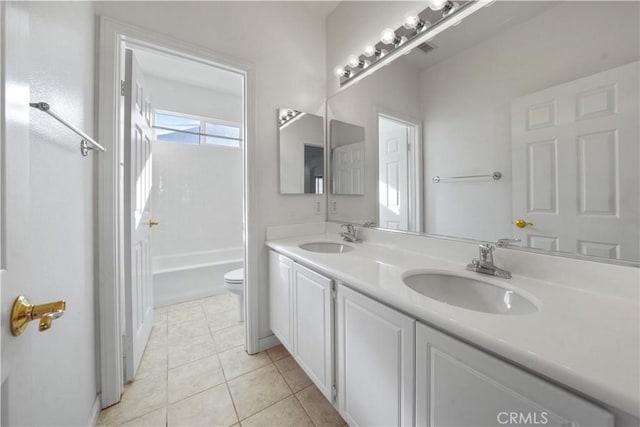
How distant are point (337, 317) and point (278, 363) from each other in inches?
34.2

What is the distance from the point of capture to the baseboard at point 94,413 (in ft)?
3.78

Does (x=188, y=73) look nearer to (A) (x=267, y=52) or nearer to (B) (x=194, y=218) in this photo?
(A) (x=267, y=52)

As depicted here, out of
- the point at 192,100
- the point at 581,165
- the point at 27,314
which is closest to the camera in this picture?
the point at 27,314

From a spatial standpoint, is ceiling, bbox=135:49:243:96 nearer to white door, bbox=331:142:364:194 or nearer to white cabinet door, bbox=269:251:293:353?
white door, bbox=331:142:364:194

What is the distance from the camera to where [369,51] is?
1.66 metres

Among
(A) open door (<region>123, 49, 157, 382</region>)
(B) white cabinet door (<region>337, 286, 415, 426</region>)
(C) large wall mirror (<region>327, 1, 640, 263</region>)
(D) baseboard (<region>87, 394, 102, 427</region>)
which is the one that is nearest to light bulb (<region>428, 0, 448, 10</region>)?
(C) large wall mirror (<region>327, 1, 640, 263</region>)

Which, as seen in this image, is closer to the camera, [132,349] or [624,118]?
[624,118]

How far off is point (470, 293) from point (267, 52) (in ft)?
6.51

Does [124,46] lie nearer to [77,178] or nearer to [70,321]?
[77,178]

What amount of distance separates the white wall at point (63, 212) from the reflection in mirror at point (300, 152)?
1083 mm

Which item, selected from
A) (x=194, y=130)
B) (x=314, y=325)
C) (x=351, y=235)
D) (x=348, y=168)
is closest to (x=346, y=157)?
(x=348, y=168)

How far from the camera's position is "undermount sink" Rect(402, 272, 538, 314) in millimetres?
843

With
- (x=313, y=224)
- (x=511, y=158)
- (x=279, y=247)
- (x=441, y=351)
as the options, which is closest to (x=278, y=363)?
(x=279, y=247)

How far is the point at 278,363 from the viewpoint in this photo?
1652mm
